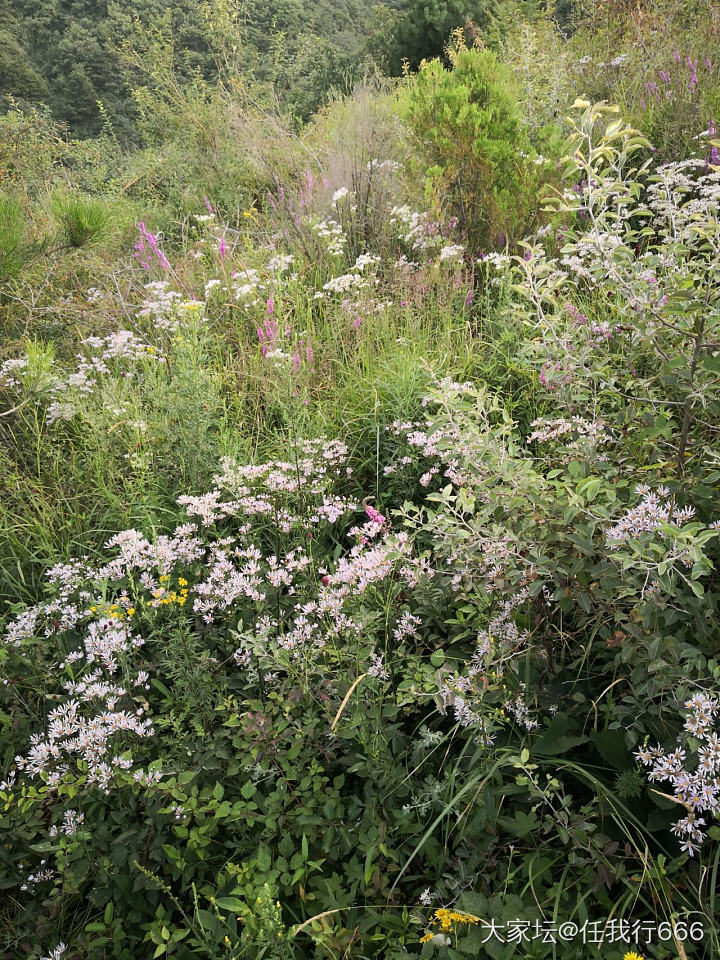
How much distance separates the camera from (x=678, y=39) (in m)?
6.23

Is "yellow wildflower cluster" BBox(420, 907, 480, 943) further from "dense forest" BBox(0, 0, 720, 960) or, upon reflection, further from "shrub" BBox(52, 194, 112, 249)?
"shrub" BBox(52, 194, 112, 249)

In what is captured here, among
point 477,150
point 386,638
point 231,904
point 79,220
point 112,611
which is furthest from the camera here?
point 477,150

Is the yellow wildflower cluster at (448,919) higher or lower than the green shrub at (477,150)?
lower

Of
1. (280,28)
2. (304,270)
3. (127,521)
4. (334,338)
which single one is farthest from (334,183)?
(280,28)

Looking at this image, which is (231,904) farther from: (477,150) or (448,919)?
(477,150)

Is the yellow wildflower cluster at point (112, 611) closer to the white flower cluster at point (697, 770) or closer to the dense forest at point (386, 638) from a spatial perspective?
the dense forest at point (386, 638)

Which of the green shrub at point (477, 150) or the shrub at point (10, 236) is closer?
the shrub at point (10, 236)

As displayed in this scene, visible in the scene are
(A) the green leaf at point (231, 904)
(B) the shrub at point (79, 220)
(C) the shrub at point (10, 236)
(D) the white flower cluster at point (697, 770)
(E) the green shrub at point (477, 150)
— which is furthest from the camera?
(E) the green shrub at point (477, 150)

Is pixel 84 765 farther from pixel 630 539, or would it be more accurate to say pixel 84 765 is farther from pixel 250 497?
pixel 630 539

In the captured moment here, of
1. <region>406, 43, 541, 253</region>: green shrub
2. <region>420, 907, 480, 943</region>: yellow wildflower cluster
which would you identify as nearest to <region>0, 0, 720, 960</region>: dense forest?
<region>420, 907, 480, 943</region>: yellow wildflower cluster

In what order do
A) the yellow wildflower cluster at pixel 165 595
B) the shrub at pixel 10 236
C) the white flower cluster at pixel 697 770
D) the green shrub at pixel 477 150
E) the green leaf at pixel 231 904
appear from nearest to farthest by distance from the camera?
1. the white flower cluster at pixel 697 770
2. the green leaf at pixel 231 904
3. the yellow wildflower cluster at pixel 165 595
4. the shrub at pixel 10 236
5. the green shrub at pixel 477 150

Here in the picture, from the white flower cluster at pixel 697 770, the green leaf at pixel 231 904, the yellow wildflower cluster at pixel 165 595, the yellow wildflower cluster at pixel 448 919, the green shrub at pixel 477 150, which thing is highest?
the green shrub at pixel 477 150

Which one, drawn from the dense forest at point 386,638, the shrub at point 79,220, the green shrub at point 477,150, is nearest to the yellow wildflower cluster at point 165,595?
the dense forest at point 386,638

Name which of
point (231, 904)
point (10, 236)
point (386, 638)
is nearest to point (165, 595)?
point (386, 638)
